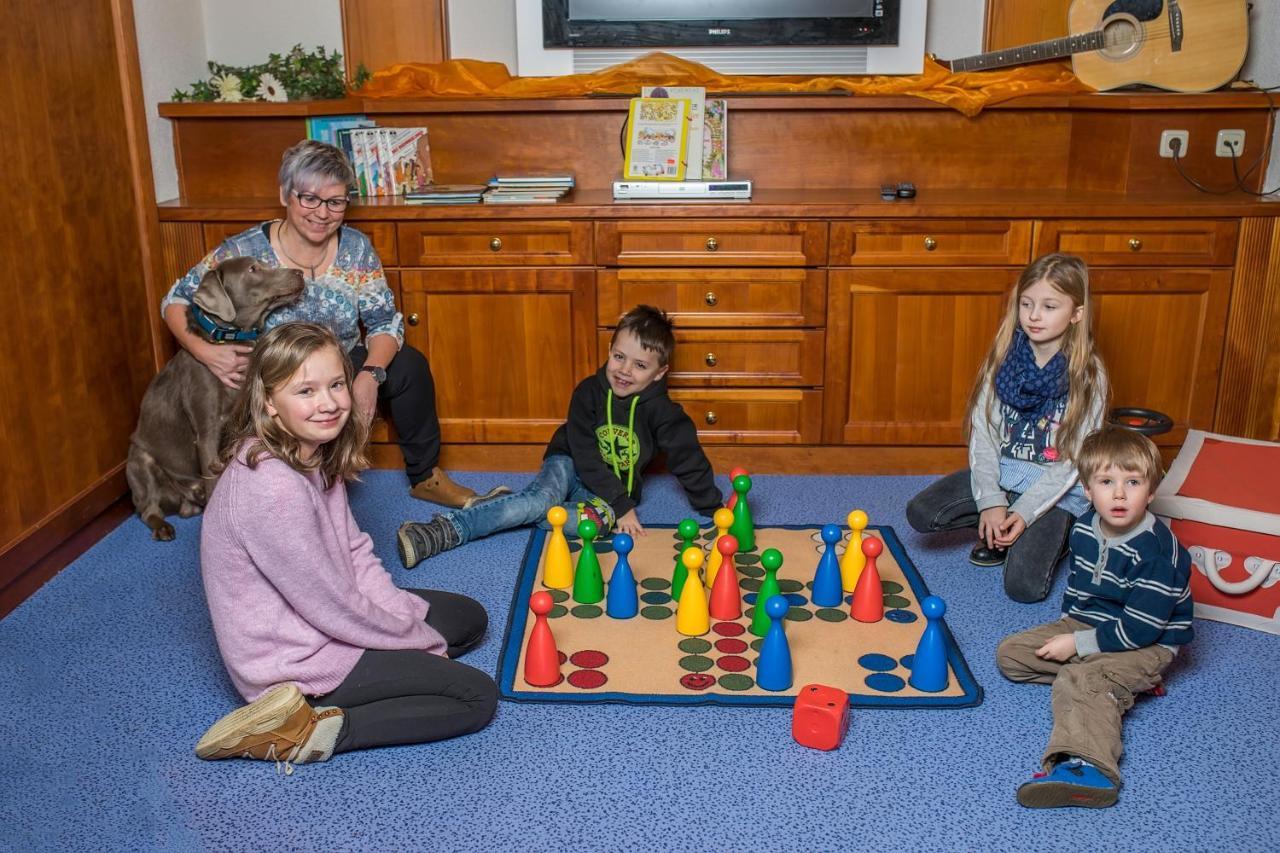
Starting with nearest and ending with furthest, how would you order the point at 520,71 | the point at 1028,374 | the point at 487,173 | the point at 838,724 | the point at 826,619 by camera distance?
1. the point at 838,724
2. the point at 826,619
3. the point at 1028,374
4. the point at 487,173
5. the point at 520,71

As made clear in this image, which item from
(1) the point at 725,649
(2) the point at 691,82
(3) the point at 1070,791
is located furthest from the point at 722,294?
(3) the point at 1070,791

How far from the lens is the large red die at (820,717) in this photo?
214 centimetres

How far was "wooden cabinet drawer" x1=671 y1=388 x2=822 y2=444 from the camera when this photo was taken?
143 inches

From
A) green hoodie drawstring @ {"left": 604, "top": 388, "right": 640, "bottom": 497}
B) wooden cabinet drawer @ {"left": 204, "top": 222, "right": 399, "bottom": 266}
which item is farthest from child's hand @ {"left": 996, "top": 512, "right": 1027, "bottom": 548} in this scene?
wooden cabinet drawer @ {"left": 204, "top": 222, "right": 399, "bottom": 266}

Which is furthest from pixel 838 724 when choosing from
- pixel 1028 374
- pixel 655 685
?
pixel 1028 374

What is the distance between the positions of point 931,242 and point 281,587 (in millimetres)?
2290

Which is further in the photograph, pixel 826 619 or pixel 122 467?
pixel 122 467

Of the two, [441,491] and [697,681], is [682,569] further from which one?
[441,491]

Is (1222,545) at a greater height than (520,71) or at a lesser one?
lesser

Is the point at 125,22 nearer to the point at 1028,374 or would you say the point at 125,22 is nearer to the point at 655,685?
the point at 655,685

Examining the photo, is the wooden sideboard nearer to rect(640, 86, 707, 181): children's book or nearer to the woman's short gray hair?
rect(640, 86, 707, 181): children's book

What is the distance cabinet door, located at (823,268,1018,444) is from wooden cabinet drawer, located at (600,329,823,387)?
0.23ft

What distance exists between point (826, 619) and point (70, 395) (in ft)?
6.91

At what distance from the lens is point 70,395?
307cm
